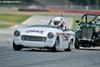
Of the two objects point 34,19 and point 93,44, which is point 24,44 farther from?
point 34,19

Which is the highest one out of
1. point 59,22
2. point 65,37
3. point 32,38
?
point 59,22

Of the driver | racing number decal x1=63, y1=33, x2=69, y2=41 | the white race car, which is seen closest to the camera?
the white race car

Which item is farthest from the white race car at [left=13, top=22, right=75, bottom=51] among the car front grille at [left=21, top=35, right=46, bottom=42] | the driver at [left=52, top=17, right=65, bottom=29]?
the driver at [left=52, top=17, right=65, bottom=29]

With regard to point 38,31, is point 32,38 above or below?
below

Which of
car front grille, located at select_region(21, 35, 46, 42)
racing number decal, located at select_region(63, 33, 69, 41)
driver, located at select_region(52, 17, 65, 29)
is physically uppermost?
driver, located at select_region(52, 17, 65, 29)

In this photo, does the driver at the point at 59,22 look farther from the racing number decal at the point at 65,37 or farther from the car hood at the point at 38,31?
the car hood at the point at 38,31

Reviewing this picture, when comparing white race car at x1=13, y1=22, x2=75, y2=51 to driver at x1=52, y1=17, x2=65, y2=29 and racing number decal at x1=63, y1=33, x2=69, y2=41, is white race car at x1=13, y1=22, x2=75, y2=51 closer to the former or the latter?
racing number decal at x1=63, y1=33, x2=69, y2=41

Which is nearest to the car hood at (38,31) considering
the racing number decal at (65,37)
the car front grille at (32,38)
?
the car front grille at (32,38)

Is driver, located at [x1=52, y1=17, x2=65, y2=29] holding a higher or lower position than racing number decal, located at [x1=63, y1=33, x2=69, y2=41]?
higher

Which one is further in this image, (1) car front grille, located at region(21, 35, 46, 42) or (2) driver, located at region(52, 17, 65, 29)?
(2) driver, located at region(52, 17, 65, 29)

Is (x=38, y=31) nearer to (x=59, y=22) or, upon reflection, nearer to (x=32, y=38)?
(x=32, y=38)

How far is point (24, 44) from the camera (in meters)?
18.5

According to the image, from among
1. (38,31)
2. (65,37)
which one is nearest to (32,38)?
(38,31)

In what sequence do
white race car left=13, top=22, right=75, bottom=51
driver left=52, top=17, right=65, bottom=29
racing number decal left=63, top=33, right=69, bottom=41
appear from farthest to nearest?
driver left=52, top=17, right=65, bottom=29
racing number decal left=63, top=33, right=69, bottom=41
white race car left=13, top=22, right=75, bottom=51
